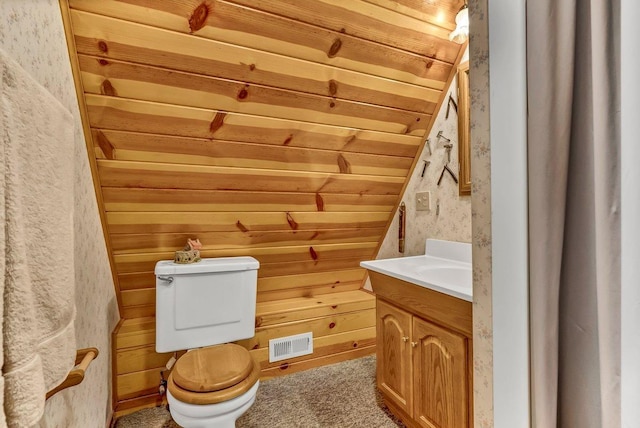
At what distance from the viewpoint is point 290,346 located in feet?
7.00

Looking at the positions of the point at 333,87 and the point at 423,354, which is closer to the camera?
the point at 423,354

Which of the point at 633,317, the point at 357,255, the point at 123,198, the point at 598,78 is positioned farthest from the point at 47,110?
the point at 357,255

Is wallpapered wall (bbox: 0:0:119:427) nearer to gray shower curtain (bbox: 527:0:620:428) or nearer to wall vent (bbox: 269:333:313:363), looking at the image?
wall vent (bbox: 269:333:313:363)

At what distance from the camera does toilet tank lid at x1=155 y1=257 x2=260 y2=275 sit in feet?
5.38

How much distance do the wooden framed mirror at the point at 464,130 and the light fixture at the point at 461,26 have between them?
25cm

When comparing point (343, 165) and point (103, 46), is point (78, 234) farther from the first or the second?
point (343, 165)

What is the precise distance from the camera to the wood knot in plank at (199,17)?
121 cm

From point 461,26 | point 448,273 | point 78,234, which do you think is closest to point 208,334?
point 78,234

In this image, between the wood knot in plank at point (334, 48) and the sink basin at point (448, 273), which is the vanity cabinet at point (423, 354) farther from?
the wood knot in plank at point (334, 48)

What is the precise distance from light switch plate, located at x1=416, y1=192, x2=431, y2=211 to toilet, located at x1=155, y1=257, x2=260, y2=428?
3.78ft

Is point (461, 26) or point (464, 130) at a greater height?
point (461, 26)

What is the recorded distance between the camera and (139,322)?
186 centimetres

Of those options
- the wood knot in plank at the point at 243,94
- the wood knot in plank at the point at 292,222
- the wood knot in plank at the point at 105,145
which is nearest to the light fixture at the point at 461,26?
the wood knot in plank at the point at 243,94

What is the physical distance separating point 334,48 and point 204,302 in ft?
4.93
